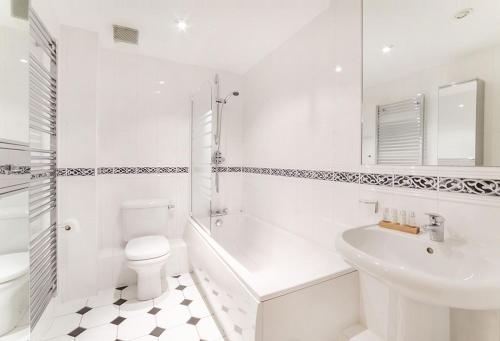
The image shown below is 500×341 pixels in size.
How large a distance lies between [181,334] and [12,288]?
1058 mm

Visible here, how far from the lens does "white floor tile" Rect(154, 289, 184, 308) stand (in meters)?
2.06

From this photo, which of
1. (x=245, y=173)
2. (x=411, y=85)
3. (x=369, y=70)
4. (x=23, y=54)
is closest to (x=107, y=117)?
(x=23, y=54)

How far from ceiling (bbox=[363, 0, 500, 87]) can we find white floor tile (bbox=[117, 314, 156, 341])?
2333 mm

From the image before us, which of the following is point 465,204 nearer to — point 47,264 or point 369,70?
point 369,70

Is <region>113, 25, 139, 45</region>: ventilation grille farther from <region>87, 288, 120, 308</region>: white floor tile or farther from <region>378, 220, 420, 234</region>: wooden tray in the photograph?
<region>378, 220, 420, 234</region>: wooden tray

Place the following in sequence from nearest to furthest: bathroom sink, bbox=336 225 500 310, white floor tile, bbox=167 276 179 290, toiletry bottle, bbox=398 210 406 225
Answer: bathroom sink, bbox=336 225 500 310 → toiletry bottle, bbox=398 210 406 225 → white floor tile, bbox=167 276 179 290

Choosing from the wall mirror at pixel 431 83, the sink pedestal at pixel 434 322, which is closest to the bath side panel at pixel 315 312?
A: the sink pedestal at pixel 434 322

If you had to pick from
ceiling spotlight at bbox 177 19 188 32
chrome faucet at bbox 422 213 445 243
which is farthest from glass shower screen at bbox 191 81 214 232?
chrome faucet at bbox 422 213 445 243

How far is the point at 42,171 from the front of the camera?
177 cm

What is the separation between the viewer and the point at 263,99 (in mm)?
2689

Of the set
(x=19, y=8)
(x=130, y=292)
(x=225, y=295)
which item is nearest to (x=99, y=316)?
(x=130, y=292)

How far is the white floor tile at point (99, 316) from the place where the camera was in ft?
5.98

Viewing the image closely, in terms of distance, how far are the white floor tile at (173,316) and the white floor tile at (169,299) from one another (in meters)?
0.06

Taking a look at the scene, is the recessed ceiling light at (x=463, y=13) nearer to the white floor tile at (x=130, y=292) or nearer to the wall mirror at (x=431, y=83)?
the wall mirror at (x=431, y=83)
